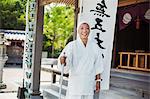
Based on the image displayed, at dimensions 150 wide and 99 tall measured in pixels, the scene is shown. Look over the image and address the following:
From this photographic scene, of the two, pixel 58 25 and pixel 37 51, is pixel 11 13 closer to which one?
pixel 58 25

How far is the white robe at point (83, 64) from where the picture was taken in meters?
4.48

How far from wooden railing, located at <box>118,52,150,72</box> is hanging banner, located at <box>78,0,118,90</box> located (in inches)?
179

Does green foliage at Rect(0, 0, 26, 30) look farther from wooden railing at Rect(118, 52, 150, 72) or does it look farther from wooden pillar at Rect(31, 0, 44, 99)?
wooden pillar at Rect(31, 0, 44, 99)

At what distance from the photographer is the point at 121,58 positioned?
10453 mm

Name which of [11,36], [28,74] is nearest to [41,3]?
[28,74]

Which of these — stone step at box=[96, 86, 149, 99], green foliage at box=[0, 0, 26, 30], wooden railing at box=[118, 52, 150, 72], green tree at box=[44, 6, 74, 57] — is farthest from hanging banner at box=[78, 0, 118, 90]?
green foliage at box=[0, 0, 26, 30]

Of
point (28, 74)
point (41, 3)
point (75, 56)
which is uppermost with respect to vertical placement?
point (41, 3)

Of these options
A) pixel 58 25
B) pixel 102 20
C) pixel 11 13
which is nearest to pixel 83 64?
pixel 102 20

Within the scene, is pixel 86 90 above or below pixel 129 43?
below

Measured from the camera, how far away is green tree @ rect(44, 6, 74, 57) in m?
27.2

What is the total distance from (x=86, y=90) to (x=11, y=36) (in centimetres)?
2226

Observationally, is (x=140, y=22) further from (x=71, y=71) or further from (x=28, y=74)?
(x=71, y=71)

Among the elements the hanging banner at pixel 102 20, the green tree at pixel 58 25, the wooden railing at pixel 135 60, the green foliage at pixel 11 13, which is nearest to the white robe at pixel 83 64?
the hanging banner at pixel 102 20

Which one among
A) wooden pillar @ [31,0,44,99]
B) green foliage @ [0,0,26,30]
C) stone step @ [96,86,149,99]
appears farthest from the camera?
green foliage @ [0,0,26,30]
